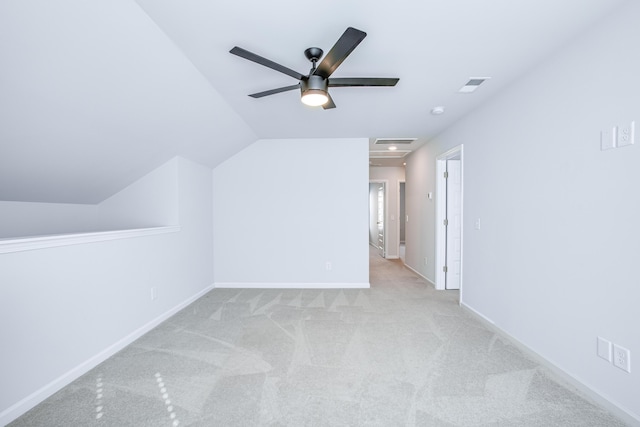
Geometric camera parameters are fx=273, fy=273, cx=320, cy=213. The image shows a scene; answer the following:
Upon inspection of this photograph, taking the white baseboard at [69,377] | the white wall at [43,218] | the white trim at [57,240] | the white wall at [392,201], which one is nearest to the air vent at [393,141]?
the white wall at [392,201]

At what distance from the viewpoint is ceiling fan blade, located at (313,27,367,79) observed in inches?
57.3

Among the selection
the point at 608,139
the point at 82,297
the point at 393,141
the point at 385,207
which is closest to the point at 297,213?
the point at 393,141

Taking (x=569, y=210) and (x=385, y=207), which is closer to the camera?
(x=569, y=210)

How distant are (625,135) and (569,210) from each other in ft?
1.86

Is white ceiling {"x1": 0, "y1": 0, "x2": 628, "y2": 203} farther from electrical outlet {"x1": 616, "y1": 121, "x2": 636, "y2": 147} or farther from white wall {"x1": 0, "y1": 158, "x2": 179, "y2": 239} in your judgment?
electrical outlet {"x1": 616, "y1": 121, "x2": 636, "y2": 147}

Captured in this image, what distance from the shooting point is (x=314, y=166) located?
14.5 feet

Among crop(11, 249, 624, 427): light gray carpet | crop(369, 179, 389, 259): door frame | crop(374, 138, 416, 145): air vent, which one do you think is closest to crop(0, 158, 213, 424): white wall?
crop(11, 249, 624, 427): light gray carpet

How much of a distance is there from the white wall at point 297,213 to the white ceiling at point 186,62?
133cm

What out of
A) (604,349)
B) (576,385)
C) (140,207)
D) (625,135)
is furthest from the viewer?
(140,207)

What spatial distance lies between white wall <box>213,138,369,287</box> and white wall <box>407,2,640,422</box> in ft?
6.14

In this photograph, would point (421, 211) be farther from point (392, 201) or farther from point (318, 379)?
point (318, 379)

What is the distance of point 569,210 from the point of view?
196cm

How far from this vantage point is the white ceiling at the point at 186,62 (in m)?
1.60

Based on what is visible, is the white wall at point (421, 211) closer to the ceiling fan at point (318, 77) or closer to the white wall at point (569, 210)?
the white wall at point (569, 210)
